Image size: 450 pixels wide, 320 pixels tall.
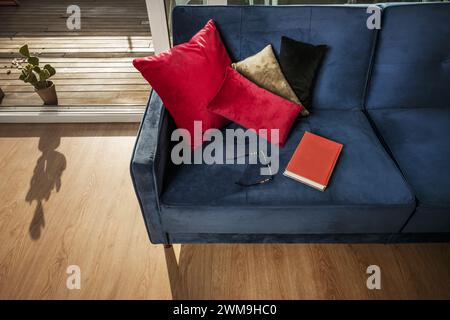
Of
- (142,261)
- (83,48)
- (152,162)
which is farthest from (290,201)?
(83,48)

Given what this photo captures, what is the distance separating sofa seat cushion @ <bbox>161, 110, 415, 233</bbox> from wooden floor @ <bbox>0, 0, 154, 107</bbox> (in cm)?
125

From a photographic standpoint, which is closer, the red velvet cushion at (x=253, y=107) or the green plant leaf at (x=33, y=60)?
the red velvet cushion at (x=253, y=107)

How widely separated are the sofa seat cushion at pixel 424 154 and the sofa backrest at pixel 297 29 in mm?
329

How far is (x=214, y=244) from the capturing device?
149 centimetres

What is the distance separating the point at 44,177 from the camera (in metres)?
1.81

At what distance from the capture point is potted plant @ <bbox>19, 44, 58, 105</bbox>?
209 centimetres

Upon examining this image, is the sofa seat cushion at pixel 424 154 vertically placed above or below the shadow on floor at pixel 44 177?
above

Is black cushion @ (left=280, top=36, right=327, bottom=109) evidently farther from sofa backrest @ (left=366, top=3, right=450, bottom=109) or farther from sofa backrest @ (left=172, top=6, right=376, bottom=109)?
sofa backrest @ (left=366, top=3, right=450, bottom=109)

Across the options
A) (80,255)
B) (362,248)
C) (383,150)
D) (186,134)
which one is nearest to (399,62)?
(383,150)

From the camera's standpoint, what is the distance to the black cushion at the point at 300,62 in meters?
1.42

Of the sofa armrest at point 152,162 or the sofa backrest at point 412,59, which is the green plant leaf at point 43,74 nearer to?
the sofa armrest at point 152,162

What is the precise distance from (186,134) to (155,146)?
0.24 metres

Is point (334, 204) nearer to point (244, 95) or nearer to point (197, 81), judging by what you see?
point (244, 95)

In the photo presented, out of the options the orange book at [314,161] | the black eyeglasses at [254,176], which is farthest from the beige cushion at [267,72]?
the black eyeglasses at [254,176]
